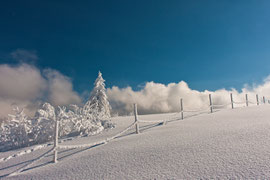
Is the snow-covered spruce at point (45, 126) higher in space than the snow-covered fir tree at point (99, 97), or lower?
lower

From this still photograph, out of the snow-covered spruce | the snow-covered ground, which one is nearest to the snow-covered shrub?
the snow-covered spruce

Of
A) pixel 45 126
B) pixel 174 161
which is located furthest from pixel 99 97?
pixel 174 161

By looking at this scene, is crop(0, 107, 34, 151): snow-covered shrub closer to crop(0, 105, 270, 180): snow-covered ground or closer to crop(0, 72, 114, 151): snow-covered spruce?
crop(0, 72, 114, 151): snow-covered spruce

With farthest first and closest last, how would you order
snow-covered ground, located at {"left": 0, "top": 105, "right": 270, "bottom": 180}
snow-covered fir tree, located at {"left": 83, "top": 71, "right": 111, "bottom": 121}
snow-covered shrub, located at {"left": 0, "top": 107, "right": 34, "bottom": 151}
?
snow-covered fir tree, located at {"left": 83, "top": 71, "right": 111, "bottom": 121}, snow-covered shrub, located at {"left": 0, "top": 107, "right": 34, "bottom": 151}, snow-covered ground, located at {"left": 0, "top": 105, "right": 270, "bottom": 180}

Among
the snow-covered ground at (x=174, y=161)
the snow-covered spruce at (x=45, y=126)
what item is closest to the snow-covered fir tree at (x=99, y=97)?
the snow-covered spruce at (x=45, y=126)

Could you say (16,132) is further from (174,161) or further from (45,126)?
(174,161)

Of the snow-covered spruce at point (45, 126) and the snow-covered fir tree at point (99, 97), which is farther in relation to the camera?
the snow-covered fir tree at point (99, 97)

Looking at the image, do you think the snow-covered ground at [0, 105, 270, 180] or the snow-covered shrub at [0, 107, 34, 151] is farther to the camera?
the snow-covered shrub at [0, 107, 34, 151]

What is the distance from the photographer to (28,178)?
488cm

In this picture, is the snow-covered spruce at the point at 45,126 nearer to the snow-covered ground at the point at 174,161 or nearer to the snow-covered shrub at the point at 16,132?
the snow-covered shrub at the point at 16,132

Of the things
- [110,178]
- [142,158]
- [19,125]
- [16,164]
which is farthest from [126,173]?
[19,125]

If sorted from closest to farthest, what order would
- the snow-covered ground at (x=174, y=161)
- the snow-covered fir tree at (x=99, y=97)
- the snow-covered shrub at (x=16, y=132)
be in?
1. the snow-covered ground at (x=174, y=161)
2. the snow-covered shrub at (x=16, y=132)
3. the snow-covered fir tree at (x=99, y=97)

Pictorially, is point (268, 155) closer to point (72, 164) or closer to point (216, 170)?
point (216, 170)

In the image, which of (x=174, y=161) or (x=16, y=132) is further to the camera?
(x=16, y=132)
